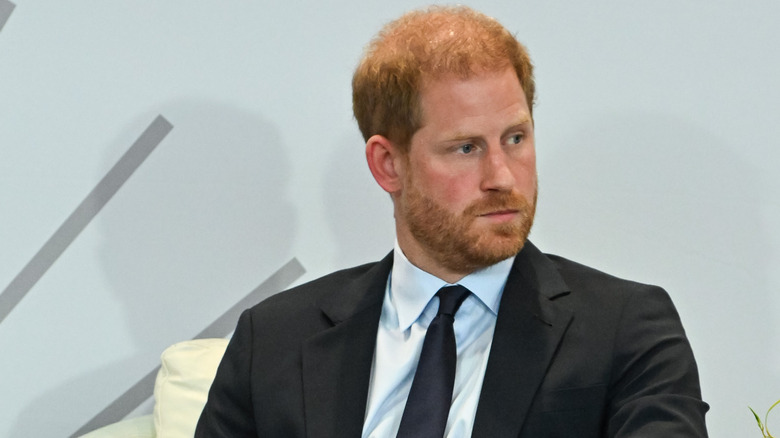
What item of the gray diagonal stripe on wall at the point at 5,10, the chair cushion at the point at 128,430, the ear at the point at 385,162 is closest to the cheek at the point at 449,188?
the ear at the point at 385,162

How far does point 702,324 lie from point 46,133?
163cm

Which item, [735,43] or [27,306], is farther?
[27,306]

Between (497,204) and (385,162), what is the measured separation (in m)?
0.27

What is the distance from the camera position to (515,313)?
1742 millimetres

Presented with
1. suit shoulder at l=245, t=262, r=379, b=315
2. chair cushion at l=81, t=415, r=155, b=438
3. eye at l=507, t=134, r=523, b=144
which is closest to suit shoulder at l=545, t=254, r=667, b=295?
eye at l=507, t=134, r=523, b=144

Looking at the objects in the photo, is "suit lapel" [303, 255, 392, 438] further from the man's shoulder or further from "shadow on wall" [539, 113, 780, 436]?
"shadow on wall" [539, 113, 780, 436]

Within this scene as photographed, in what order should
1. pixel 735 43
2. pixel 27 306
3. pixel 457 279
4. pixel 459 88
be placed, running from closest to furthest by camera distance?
pixel 459 88 < pixel 457 279 < pixel 735 43 < pixel 27 306

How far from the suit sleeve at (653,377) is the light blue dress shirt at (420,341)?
22cm

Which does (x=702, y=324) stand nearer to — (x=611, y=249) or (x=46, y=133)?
(x=611, y=249)

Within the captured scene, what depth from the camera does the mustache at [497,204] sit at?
66.0 inches

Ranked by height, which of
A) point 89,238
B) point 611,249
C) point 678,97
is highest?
point 678,97

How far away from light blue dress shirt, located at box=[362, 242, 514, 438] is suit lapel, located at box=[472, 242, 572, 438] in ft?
0.14

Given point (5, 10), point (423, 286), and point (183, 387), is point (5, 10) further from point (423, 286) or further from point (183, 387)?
point (423, 286)

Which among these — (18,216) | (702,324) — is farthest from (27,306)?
(702,324)
